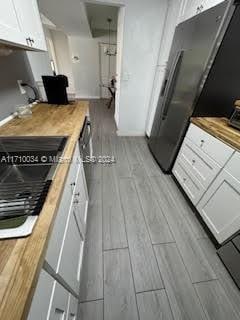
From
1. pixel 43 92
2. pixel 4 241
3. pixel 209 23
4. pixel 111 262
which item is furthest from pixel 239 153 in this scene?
pixel 43 92

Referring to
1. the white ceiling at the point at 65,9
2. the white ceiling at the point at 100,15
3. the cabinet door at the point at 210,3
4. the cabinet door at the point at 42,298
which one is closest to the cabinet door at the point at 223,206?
the cabinet door at the point at 42,298

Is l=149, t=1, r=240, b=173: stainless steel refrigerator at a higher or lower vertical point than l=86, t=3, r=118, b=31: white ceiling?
lower

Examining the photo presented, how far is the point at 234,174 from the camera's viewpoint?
1.15 metres

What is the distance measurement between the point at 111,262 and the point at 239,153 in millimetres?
1318

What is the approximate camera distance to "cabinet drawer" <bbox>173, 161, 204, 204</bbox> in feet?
5.08

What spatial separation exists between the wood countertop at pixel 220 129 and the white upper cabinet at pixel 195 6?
39.2 inches

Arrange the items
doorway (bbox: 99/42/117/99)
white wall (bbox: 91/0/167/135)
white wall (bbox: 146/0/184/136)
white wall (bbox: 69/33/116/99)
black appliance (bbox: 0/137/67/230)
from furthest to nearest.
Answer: doorway (bbox: 99/42/117/99), white wall (bbox: 69/33/116/99), white wall (bbox: 91/0/167/135), white wall (bbox: 146/0/184/136), black appliance (bbox: 0/137/67/230)

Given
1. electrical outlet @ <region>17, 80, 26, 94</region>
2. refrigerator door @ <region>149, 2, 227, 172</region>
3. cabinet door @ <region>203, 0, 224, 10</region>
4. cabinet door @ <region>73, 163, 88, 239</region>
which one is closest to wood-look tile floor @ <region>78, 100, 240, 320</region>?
cabinet door @ <region>73, 163, 88, 239</region>

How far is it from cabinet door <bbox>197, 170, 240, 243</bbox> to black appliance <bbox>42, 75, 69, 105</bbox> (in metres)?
1.84

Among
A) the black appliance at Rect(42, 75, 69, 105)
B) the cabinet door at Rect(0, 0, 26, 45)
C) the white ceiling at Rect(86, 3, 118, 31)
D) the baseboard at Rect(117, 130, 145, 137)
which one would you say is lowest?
the baseboard at Rect(117, 130, 145, 137)

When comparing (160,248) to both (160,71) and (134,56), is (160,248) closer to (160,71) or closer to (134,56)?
(160,71)

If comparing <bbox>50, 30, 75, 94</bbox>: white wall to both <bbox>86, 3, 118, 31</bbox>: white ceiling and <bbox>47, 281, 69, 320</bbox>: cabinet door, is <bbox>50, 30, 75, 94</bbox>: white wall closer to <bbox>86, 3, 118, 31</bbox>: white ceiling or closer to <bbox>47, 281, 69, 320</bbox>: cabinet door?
<bbox>86, 3, 118, 31</bbox>: white ceiling

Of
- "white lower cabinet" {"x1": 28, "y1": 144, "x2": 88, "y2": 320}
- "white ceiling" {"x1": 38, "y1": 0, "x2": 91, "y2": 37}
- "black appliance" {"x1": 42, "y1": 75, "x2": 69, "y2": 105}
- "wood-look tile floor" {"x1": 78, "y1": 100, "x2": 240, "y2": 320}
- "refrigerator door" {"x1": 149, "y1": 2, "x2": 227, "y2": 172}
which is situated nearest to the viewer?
"white lower cabinet" {"x1": 28, "y1": 144, "x2": 88, "y2": 320}

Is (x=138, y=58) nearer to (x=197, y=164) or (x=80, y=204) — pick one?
(x=197, y=164)
